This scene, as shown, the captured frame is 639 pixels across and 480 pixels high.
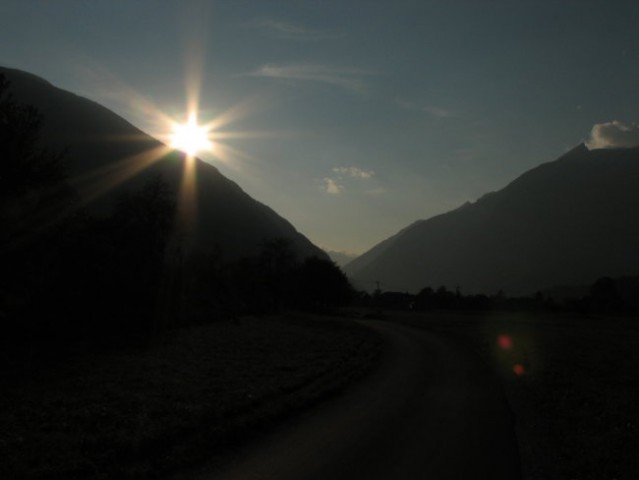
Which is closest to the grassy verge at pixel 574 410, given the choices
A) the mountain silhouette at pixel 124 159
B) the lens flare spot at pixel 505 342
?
the lens flare spot at pixel 505 342

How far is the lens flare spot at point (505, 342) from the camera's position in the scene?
34938mm

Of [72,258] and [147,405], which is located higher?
[72,258]

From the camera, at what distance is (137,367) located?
2045 cm

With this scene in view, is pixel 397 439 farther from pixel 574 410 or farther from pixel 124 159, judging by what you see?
pixel 124 159

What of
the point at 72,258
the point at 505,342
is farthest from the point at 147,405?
the point at 505,342

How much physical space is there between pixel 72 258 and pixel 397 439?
22971 mm

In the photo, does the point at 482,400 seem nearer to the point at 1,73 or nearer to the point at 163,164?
the point at 1,73

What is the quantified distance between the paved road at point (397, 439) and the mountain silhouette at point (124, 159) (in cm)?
12732

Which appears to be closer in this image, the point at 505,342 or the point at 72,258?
the point at 72,258

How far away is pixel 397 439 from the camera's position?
11.5 m

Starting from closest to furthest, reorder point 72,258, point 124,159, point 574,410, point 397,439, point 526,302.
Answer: point 397,439, point 574,410, point 72,258, point 526,302, point 124,159

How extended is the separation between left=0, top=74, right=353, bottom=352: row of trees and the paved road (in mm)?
15077

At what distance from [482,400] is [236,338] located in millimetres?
20067

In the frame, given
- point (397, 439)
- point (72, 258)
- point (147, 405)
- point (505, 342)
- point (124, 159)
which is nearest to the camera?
point (397, 439)
